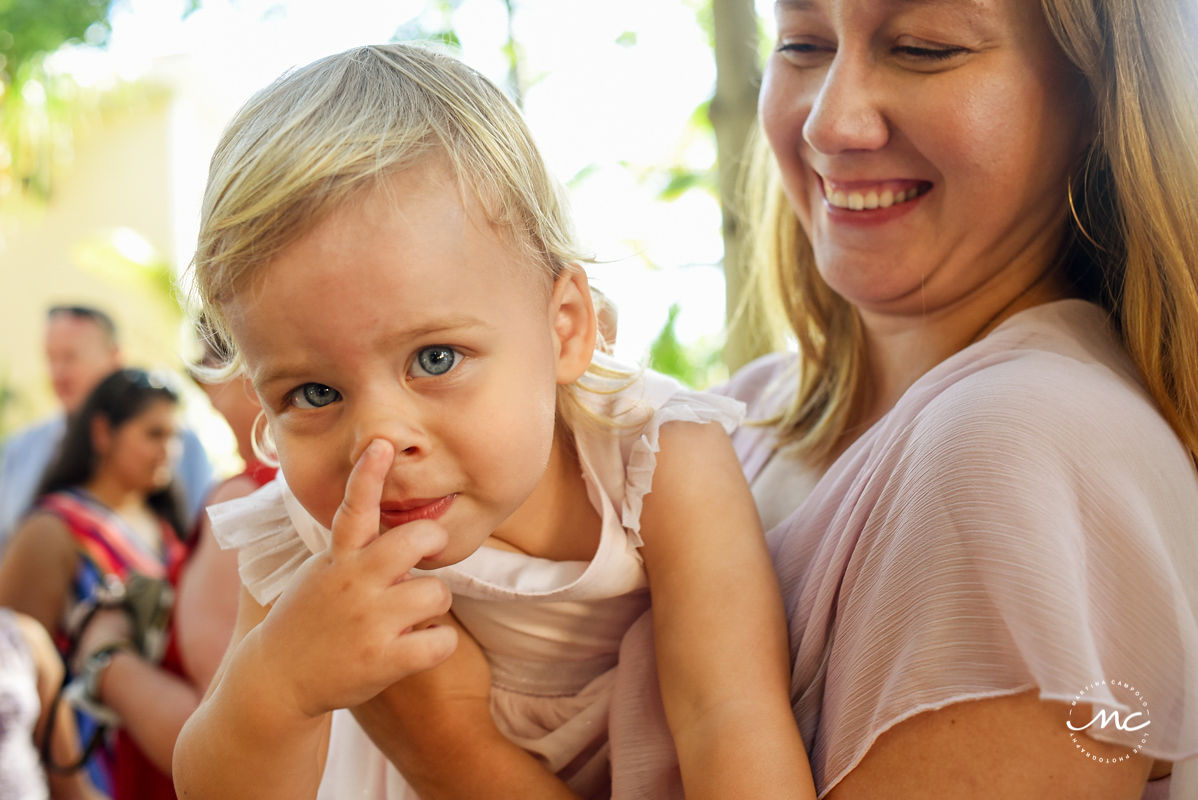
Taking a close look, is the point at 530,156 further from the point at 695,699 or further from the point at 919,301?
the point at 695,699

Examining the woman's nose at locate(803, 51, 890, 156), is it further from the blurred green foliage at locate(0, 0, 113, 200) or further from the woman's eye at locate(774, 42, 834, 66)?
the blurred green foliage at locate(0, 0, 113, 200)

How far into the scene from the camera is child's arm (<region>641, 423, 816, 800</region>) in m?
1.38

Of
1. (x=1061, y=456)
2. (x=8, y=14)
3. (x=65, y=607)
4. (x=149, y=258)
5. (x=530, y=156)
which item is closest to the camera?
(x=1061, y=456)

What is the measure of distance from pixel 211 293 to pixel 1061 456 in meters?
1.08

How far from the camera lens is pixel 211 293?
4.65ft

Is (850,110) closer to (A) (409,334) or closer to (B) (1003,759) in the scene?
(A) (409,334)

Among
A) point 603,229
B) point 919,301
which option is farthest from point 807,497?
point 603,229

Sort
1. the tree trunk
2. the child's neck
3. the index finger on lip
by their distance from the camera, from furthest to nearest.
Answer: the tree trunk, the child's neck, the index finger on lip

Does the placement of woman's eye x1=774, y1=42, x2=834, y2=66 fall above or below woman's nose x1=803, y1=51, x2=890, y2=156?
above

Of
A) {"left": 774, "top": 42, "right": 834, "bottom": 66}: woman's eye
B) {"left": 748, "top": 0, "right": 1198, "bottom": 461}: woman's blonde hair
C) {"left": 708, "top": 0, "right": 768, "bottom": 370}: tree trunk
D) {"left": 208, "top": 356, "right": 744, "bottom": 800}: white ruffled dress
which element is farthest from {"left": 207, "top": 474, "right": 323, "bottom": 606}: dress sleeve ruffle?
{"left": 708, "top": 0, "right": 768, "bottom": 370}: tree trunk

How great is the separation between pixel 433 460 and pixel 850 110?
846 millimetres

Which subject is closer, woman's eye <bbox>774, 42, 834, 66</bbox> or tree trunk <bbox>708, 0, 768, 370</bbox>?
woman's eye <bbox>774, 42, 834, 66</bbox>

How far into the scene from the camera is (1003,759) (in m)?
1.19

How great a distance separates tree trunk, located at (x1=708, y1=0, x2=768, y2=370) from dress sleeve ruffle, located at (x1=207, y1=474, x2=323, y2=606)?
1.39 m
